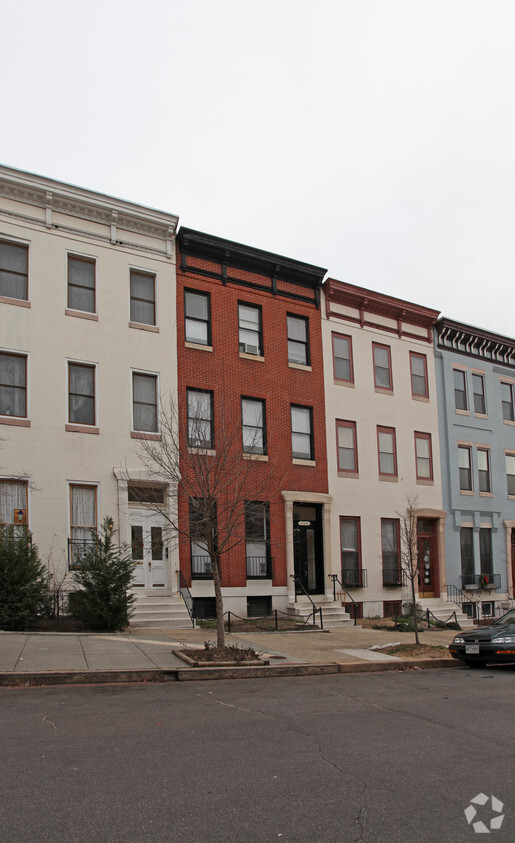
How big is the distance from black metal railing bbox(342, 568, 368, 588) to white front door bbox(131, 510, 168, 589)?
7.03m

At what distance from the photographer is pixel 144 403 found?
22.0 metres

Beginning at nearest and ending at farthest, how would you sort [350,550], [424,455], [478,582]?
[350,550] → [424,455] → [478,582]

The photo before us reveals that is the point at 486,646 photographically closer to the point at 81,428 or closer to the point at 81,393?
the point at 81,428

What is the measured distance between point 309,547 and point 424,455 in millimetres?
6707

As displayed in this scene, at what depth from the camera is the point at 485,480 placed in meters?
30.8

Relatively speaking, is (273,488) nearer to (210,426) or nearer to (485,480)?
(210,426)

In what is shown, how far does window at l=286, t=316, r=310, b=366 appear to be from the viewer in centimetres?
2588

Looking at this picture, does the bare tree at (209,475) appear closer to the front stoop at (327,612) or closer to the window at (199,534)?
the window at (199,534)

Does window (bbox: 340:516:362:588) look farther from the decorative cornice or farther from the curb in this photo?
the decorative cornice

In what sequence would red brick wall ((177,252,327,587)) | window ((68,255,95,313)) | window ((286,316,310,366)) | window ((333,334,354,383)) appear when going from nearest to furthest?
window ((68,255,95,313)) → red brick wall ((177,252,327,587)) → window ((286,316,310,366)) → window ((333,334,354,383))

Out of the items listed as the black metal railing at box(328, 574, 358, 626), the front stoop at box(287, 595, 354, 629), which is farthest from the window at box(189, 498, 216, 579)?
the black metal railing at box(328, 574, 358, 626)

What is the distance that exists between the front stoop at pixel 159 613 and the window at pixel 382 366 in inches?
472

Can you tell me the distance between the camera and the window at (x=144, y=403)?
21828 millimetres

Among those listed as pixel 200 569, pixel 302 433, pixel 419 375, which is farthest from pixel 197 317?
pixel 419 375
